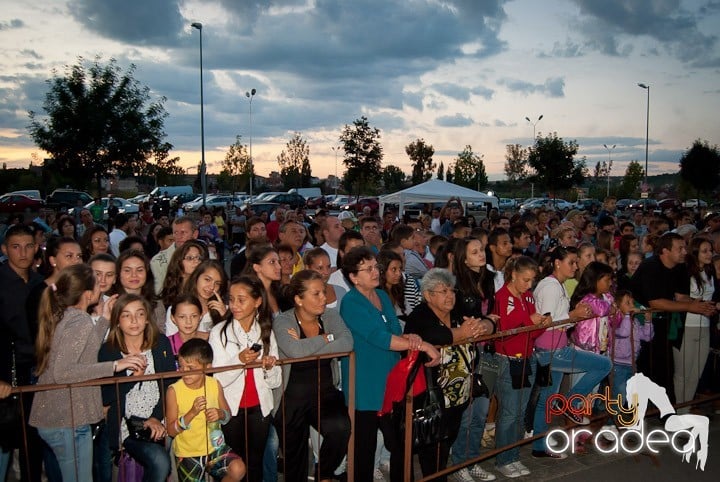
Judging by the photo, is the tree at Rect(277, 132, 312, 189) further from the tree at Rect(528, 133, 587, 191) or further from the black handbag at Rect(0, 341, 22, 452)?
the black handbag at Rect(0, 341, 22, 452)

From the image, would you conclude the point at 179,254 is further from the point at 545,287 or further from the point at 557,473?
the point at 557,473

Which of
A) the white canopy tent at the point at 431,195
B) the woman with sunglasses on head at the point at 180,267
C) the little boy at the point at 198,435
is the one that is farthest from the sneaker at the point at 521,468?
the white canopy tent at the point at 431,195

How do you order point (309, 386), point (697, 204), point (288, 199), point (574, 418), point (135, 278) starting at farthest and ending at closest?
point (697, 204) < point (288, 199) < point (574, 418) < point (135, 278) < point (309, 386)

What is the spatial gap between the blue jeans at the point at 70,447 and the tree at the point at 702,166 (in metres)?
48.4

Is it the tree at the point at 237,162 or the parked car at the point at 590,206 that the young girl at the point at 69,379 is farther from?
the tree at the point at 237,162

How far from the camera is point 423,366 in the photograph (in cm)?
414

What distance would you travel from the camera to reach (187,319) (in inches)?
166

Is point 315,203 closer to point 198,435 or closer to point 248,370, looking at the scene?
point 248,370

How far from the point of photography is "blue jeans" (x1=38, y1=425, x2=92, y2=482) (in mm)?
3654

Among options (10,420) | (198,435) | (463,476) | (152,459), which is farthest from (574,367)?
(10,420)

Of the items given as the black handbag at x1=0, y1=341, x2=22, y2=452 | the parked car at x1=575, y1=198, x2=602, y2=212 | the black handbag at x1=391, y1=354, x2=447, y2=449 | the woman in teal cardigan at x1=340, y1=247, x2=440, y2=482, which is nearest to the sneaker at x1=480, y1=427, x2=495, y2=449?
the black handbag at x1=391, y1=354, x2=447, y2=449

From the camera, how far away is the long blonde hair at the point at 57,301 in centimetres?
371

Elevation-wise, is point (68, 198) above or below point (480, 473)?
above

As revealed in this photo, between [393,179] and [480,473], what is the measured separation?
3243 inches
